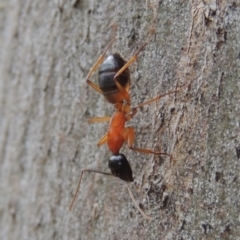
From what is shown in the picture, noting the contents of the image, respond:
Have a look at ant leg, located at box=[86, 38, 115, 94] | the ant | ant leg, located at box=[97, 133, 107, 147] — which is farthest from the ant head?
ant leg, located at box=[86, 38, 115, 94]

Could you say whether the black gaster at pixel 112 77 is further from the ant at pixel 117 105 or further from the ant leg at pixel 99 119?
the ant leg at pixel 99 119

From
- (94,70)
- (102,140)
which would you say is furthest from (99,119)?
(94,70)

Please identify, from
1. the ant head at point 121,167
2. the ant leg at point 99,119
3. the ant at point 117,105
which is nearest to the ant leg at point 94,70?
the ant at point 117,105

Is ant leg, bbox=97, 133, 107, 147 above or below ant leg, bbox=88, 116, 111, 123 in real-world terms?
below

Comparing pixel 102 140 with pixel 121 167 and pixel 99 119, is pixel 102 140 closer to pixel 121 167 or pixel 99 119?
pixel 99 119

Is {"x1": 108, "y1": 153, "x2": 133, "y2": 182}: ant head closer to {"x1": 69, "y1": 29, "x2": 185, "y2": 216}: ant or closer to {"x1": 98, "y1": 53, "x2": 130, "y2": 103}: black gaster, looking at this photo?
{"x1": 69, "y1": 29, "x2": 185, "y2": 216}: ant

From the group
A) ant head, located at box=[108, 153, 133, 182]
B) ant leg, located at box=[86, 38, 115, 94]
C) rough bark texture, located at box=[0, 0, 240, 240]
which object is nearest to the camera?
rough bark texture, located at box=[0, 0, 240, 240]

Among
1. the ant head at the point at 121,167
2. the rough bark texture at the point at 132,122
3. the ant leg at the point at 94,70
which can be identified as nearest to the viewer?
the rough bark texture at the point at 132,122
